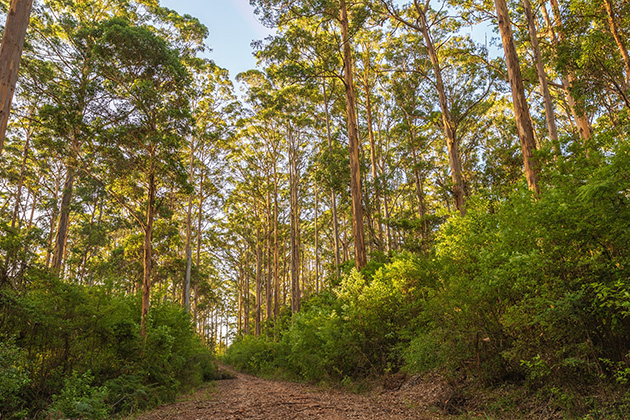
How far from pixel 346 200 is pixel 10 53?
1589 cm

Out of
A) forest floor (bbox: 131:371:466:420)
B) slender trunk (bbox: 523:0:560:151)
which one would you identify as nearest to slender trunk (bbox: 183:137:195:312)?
forest floor (bbox: 131:371:466:420)

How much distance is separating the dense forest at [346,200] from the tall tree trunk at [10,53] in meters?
0.03

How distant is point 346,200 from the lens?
64.3 ft

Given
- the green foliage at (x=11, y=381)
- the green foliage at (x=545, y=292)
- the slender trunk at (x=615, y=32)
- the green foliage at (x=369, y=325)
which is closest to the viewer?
the green foliage at (x=545, y=292)

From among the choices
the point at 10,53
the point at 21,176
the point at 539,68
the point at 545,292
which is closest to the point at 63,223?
the point at 21,176

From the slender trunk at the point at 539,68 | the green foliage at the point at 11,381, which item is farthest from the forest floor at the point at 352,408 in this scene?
the slender trunk at the point at 539,68

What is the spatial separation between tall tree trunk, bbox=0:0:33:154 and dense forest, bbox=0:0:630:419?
0.11 ft

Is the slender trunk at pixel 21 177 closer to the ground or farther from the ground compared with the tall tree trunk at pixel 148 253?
farther from the ground

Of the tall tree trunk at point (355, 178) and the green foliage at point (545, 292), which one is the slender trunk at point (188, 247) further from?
the green foliage at point (545, 292)

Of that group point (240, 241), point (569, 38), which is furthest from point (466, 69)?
point (240, 241)

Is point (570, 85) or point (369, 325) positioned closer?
point (369, 325)

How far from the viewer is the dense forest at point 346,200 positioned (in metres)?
3.57

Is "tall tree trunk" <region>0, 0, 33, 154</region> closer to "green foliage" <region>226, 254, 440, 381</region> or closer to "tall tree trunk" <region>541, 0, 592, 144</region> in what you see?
"green foliage" <region>226, 254, 440, 381</region>

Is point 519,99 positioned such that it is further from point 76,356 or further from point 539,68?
point 76,356
